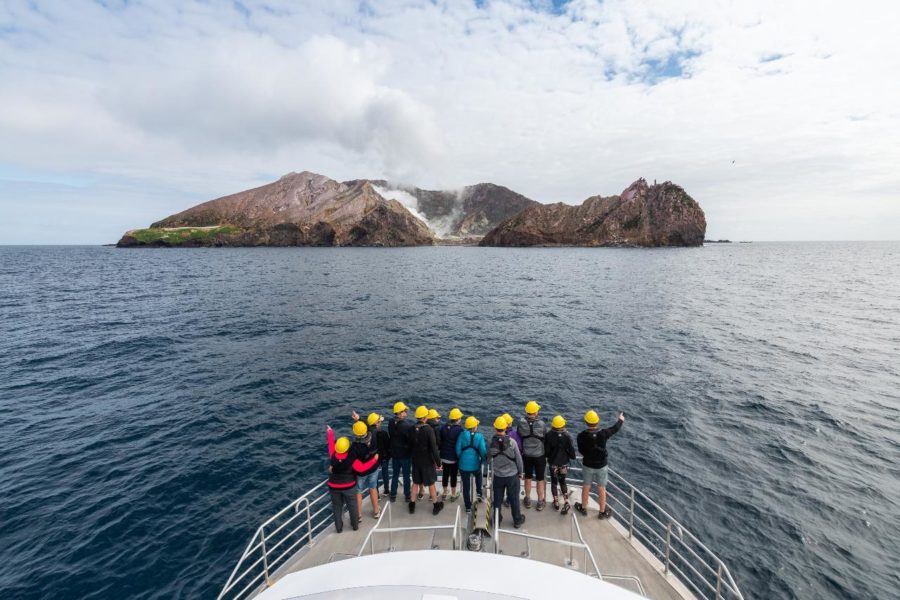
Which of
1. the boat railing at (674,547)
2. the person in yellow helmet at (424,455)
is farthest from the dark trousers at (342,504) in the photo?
the boat railing at (674,547)

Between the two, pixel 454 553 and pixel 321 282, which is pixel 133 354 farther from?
pixel 321 282

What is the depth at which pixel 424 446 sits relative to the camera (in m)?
10.6

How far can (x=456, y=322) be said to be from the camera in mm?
42875

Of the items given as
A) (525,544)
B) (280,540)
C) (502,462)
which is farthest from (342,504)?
(525,544)

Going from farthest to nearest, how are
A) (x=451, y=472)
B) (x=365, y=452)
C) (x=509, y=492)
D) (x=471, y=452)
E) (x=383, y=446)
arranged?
(x=451, y=472) → (x=383, y=446) → (x=471, y=452) → (x=509, y=492) → (x=365, y=452)

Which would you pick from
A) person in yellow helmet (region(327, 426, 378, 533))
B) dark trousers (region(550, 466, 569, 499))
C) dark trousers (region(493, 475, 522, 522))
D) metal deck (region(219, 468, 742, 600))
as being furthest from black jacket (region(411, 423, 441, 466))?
dark trousers (region(550, 466, 569, 499))

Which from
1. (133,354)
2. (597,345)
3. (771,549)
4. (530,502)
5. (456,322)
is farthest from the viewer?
(456,322)

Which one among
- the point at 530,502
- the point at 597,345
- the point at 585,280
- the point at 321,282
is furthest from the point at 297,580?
the point at 585,280

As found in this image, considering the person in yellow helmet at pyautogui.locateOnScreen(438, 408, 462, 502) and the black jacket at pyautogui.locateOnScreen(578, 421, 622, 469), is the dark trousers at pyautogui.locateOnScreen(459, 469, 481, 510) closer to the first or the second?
the person in yellow helmet at pyautogui.locateOnScreen(438, 408, 462, 502)

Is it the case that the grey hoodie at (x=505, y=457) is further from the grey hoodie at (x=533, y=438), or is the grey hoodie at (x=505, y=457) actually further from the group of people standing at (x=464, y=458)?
the grey hoodie at (x=533, y=438)

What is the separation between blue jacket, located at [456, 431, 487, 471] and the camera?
10.3 metres

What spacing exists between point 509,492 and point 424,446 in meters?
2.47

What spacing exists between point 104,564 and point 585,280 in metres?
76.9

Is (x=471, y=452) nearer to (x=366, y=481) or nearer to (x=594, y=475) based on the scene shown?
(x=366, y=481)
